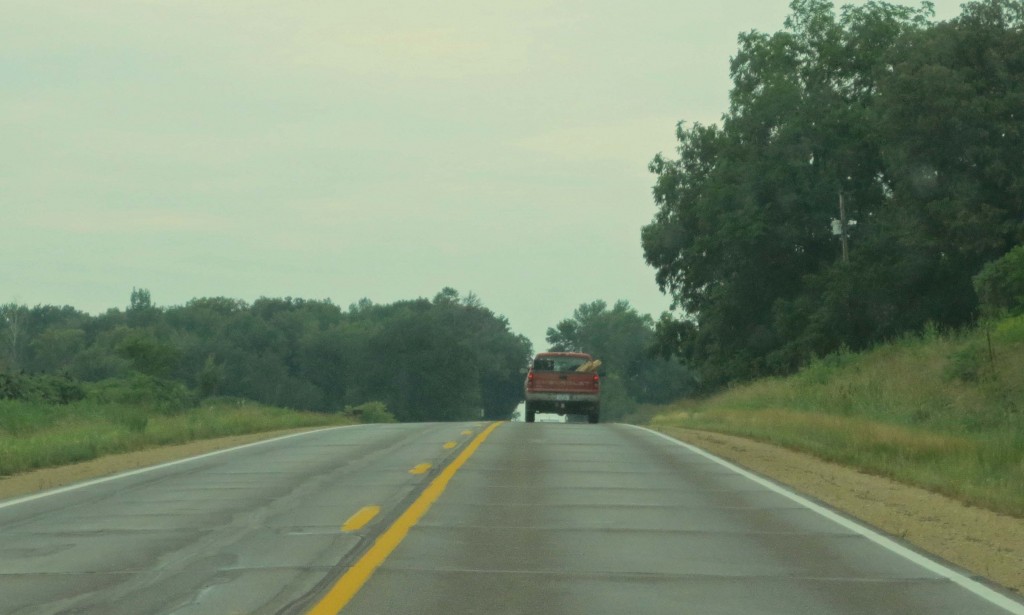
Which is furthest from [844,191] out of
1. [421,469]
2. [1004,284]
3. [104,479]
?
[104,479]

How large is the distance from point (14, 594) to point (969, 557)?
21.6ft

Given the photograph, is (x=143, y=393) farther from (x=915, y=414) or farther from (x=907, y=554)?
(x=907, y=554)

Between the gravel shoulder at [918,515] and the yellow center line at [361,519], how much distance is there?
4.31 meters

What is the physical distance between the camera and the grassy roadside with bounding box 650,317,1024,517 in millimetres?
15578

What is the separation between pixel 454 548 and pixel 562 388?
28403 millimetres

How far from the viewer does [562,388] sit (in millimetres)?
38188

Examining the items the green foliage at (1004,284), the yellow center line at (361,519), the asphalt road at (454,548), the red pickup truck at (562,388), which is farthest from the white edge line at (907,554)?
the green foliage at (1004,284)

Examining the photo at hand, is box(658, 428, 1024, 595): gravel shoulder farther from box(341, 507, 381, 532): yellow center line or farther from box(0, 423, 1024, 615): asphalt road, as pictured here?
box(341, 507, 381, 532): yellow center line

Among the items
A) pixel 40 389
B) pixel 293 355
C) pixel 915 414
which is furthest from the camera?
pixel 293 355

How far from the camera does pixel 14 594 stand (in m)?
8.13

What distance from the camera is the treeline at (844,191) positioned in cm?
4256

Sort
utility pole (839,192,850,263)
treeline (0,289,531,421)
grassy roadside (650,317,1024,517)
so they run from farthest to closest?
treeline (0,289,531,421), utility pole (839,192,850,263), grassy roadside (650,317,1024,517)

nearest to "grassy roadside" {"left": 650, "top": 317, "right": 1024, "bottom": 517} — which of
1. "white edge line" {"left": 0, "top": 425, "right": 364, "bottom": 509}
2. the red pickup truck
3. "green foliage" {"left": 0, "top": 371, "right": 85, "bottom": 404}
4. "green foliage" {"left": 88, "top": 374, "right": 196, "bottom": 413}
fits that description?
the red pickup truck

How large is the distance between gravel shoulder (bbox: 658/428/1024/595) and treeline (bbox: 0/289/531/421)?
8715 centimetres
